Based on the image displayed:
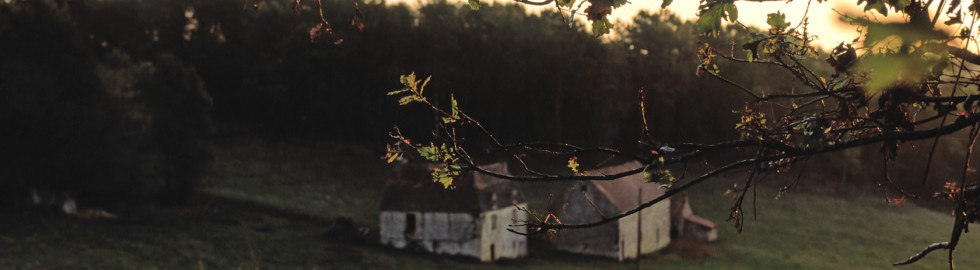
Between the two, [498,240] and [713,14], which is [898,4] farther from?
[498,240]

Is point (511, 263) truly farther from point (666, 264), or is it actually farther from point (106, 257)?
point (106, 257)

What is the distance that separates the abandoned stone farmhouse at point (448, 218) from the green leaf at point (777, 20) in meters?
50.3

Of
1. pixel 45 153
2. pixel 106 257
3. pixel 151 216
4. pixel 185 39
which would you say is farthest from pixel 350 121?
pixel 106 257

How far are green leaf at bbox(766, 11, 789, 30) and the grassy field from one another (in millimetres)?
46655

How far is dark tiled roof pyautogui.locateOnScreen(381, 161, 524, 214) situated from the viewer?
187 ft

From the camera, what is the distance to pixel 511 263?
56562mm

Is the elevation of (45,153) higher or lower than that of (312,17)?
lower

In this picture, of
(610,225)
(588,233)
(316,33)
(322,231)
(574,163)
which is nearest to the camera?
(574,163)

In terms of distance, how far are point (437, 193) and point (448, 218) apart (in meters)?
1.96

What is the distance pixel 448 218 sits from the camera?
57.1m

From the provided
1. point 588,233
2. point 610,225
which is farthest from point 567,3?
point 588,233

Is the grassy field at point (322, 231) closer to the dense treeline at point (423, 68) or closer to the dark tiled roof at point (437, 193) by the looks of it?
the dark tiled roof at point (437, 193)

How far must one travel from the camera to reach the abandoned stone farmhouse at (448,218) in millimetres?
56688

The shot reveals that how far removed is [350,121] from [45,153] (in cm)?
3925
